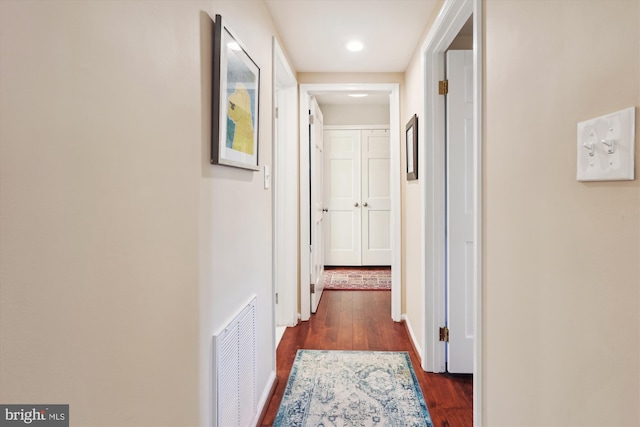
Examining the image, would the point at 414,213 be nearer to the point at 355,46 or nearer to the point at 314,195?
the point at 314,195

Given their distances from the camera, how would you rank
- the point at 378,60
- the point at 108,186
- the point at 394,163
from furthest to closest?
the point at 394,163 → the point at 378,60 → the point at 108,186

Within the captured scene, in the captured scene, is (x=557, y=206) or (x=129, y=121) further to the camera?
(x=557, y=206)

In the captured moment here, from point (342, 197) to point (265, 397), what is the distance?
13.4 ft

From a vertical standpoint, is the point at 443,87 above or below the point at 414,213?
above

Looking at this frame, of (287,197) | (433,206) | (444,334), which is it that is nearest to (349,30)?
(433,206)

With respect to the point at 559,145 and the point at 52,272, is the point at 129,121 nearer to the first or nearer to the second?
the point at 52,272

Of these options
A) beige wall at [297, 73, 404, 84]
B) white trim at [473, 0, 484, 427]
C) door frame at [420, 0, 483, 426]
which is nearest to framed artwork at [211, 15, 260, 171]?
white trim at [473, 0, 484, 427]

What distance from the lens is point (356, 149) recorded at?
19.4 feet

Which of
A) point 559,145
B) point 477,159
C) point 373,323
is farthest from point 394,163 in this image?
point 559,145

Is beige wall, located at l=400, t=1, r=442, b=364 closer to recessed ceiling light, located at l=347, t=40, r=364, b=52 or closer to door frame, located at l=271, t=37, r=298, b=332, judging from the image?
recessed ceiling light, located at l=347, t=40, r=364, b=52

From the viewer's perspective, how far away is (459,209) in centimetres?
251

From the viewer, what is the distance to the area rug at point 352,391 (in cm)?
203

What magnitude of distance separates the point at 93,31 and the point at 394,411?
2125mm

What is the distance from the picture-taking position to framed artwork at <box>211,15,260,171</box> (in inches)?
54.1
